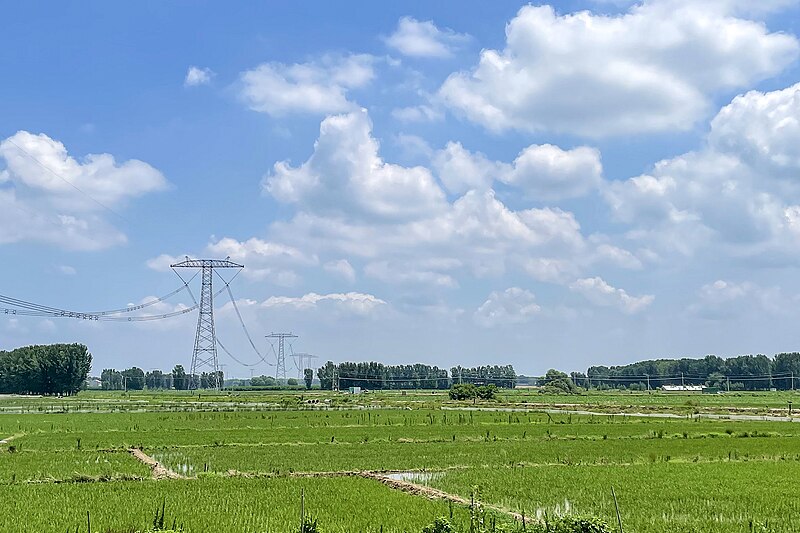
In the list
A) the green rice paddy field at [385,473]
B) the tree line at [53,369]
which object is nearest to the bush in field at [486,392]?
the green rice paddy field at [385,473]

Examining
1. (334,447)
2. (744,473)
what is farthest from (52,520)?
(744,473)

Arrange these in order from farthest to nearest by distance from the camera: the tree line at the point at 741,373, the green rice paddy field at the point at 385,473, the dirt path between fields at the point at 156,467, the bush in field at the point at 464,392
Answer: the tree line at the point at 741,373 → the bush in field at the point at 464,392 → the dirt path between fields at the point at 156,467 → the green rice paddy field at the point at 385,473

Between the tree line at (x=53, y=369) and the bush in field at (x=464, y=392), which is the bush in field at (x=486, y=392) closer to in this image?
the bush in field at (x=464, y=392)

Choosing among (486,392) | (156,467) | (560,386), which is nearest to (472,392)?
(486,392)

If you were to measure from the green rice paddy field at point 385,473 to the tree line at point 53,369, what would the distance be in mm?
99529

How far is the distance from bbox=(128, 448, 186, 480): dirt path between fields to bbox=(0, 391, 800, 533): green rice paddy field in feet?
0.73

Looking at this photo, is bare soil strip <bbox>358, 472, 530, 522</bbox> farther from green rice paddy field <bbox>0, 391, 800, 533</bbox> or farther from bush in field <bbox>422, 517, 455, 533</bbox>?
bush in field <bbox>422, 517, 455, 533</bbox>

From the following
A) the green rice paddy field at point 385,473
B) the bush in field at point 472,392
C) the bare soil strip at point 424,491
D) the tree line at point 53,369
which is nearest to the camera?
the green rice paddy field at point 385,473

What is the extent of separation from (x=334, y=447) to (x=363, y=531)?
657 inches

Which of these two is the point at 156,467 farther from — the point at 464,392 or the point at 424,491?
the point at 464,392

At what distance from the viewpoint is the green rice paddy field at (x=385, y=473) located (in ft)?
48.6

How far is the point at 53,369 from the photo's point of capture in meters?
129

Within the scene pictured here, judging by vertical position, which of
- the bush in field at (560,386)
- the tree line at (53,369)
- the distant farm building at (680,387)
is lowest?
the distant farm building at (680,387)

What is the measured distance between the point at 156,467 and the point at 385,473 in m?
7.65
